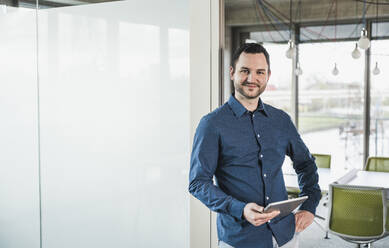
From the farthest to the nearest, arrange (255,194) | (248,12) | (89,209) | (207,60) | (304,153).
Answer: (248,12) < (89,209) < (207,60) < (304,153) < (255,194)

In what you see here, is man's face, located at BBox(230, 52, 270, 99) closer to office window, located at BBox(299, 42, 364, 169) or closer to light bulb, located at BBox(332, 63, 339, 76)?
office window, located at BBox(299, 42, 364, 169)

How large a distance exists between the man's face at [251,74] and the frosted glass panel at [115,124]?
0.99 meters

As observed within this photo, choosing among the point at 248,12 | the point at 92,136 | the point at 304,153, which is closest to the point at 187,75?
the point at 92,136

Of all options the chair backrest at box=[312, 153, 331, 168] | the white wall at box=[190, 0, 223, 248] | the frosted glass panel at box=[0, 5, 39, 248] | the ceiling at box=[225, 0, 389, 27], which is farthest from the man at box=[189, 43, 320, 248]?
the ceiling at box=[225, 0, 389, 27]

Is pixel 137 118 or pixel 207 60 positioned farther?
pixel 137 118

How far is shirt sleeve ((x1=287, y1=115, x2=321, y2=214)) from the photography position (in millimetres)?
1907

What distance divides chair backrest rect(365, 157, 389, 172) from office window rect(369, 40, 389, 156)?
2.43 ft

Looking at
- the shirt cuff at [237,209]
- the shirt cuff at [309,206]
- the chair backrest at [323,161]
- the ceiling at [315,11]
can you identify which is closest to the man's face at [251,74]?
the shirt cuff at [237,209]

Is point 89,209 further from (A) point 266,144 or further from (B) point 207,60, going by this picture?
(A) point 266,144

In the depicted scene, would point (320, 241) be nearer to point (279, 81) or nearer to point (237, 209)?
point (279, 81)

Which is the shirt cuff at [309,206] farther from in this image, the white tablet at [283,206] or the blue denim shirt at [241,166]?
the white tablet at [283,206]

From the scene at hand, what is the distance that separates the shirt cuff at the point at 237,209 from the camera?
5.18 ft

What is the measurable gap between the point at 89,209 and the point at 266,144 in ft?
5.78

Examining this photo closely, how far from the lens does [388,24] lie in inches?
206
